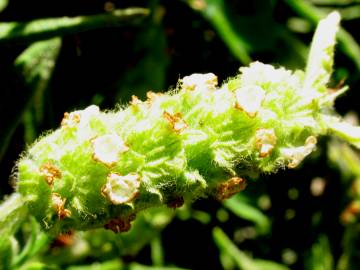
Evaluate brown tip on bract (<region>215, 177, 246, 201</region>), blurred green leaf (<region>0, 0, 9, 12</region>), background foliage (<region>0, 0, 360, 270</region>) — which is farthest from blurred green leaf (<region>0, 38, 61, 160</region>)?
brown tip on bract (<region>215, 177, 246, 201</region>)

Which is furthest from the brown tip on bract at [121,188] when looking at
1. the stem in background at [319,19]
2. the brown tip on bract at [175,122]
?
the stem in background at [319,19]

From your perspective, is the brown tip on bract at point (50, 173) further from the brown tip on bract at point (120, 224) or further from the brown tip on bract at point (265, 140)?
the brown tip on bract at point (265, 140)

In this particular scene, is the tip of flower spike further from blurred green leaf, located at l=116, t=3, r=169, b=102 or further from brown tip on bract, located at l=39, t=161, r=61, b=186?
blurred green leaf, located at l=116, t=3, r=169, b=102

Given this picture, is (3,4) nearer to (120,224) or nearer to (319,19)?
(120,224)

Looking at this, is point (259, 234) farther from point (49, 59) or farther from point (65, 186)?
point (65, 186)

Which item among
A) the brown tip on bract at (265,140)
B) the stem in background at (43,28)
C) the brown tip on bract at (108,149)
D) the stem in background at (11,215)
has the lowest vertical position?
the stem in background at (11,215)

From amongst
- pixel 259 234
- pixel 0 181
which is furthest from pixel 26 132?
pixel 259 234
